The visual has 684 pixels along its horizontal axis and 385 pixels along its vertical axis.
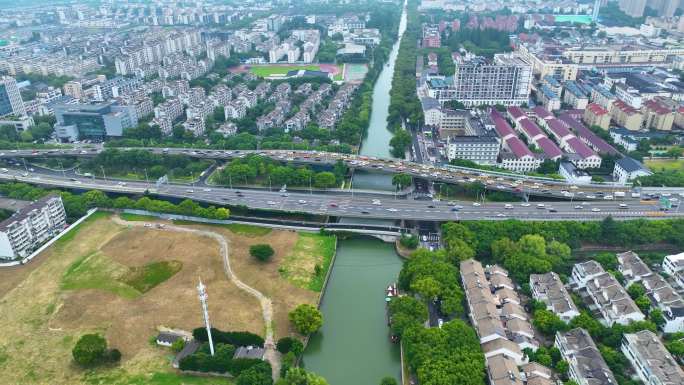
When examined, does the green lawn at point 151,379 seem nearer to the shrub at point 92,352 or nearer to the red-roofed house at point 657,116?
the shrub at point 92,352

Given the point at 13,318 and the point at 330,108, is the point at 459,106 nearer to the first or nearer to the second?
the point at 330,108

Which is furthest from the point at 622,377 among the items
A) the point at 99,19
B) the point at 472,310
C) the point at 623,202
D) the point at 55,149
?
the point at 99,19

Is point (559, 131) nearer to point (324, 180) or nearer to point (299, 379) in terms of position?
point (324, 180)

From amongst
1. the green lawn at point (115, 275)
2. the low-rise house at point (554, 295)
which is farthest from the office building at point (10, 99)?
the low-rise house at point (554, 295)

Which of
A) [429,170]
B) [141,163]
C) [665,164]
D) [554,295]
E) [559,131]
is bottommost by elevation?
[665,164]

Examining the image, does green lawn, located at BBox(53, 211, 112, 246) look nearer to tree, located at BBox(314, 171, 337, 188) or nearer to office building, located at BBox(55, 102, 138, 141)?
tree, located at BBox(314, 171, 337, 188)

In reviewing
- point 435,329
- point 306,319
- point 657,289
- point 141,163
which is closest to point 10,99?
point 141,163
